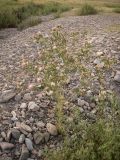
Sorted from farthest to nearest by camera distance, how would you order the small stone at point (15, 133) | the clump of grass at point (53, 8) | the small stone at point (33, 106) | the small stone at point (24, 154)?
1. the clump of grass at point (53, 8)
2. the small stone at point (33, 106)
3. the small stone at point (15, 133)
4. the small stone at point (24, 154)

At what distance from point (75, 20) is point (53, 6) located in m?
7.27

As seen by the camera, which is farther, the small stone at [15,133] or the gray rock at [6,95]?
the gray rock at [6,95]

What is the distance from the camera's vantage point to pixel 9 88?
336 inches

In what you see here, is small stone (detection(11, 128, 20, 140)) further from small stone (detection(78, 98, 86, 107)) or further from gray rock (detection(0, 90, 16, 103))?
small stone (detection(78, 98, 86, 107))

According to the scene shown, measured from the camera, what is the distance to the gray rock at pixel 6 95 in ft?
26.1

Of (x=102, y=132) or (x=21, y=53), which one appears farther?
(x=21, y=53)

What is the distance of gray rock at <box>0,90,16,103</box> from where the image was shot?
313 inches

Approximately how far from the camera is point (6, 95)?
26.5ft

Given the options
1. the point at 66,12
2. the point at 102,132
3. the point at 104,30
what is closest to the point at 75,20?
the point at 104,30

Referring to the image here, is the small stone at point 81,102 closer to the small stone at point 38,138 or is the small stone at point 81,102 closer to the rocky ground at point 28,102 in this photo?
the rocky ground at point 28,102

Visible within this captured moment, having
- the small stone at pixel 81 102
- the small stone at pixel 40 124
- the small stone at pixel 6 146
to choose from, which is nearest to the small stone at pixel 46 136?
the small stone at pixel 40 124

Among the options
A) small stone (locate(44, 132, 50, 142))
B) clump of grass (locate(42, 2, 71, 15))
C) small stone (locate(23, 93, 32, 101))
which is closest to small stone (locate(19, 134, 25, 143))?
small stone (locate(44, 132, 50, 142))

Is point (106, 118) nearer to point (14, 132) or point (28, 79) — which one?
point (14, 132)

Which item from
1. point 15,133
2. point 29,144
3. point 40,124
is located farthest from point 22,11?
point 29,144
